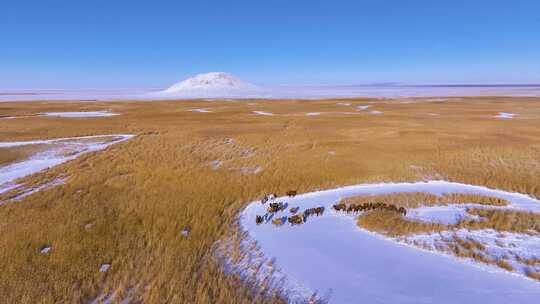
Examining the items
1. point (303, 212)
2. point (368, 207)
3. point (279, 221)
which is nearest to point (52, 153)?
point (279, 221)

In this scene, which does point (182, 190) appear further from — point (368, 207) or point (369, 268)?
point (369, 268)

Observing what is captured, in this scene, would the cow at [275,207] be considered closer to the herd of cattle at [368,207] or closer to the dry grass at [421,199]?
the herd of cattle at [368,207]

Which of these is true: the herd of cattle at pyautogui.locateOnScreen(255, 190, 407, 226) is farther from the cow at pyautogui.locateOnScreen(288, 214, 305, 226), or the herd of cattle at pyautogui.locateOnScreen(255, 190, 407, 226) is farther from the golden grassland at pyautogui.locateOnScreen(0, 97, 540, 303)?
the golden grassland at pyautogui.locateOnScreen(0, 97, 540, 303)

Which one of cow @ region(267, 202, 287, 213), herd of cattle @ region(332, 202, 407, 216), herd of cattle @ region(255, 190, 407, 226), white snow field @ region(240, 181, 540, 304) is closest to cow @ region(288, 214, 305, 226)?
herd of cattle @ region(255, 190, 407, 226)

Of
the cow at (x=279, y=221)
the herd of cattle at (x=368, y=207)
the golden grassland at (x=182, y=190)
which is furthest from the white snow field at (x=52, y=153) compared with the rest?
the herd of cattle at (x=368, y=207)

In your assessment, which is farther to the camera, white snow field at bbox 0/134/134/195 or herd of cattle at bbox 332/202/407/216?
white snow field at bbox 0/134/134/195

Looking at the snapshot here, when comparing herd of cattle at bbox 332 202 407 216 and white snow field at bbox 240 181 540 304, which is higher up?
herd of cattle at bbox 332 202 407 216
